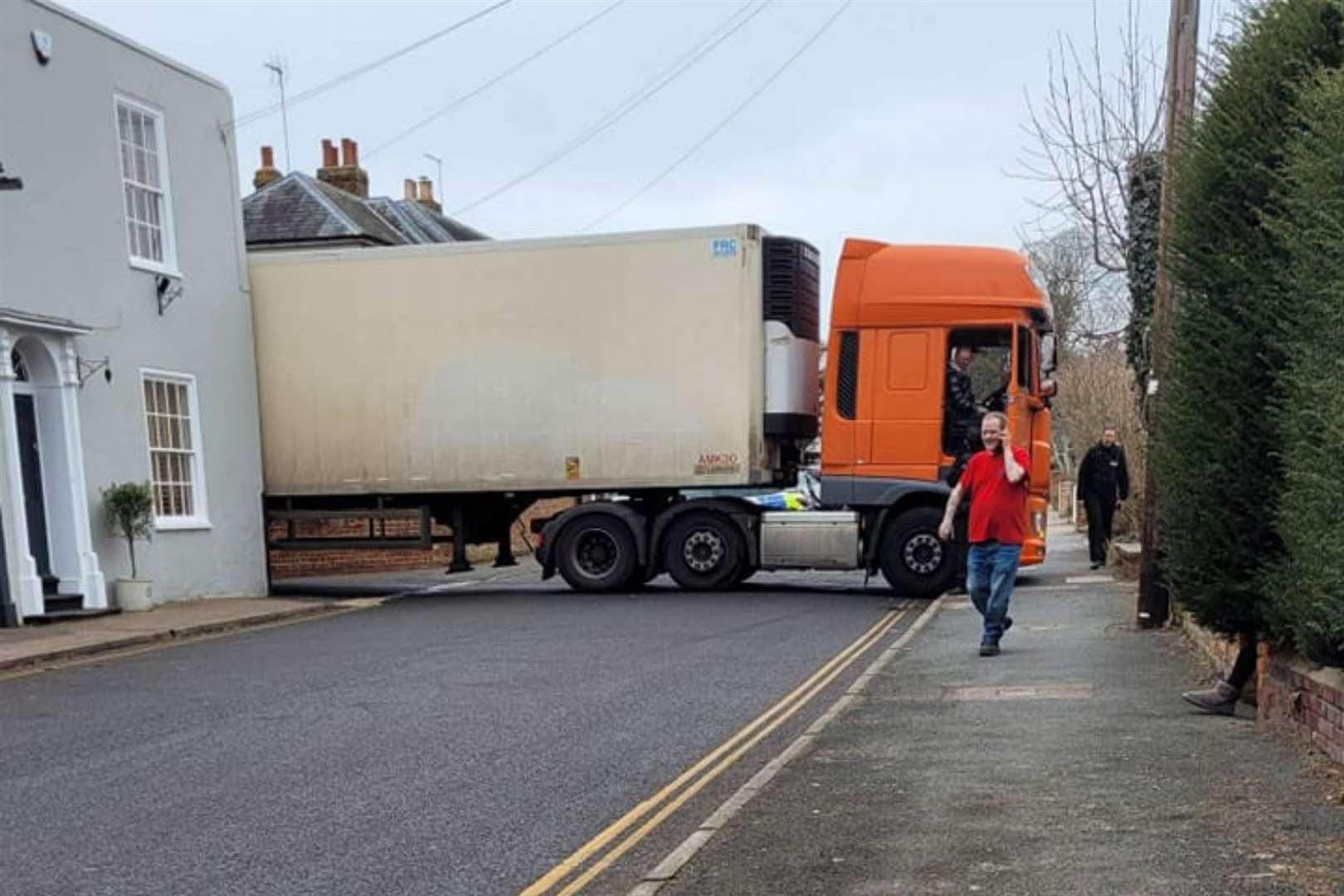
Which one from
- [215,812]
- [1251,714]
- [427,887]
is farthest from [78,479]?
[1251,714]

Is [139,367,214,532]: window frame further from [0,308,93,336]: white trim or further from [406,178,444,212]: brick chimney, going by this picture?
[406,178,444,212]: brick chimney

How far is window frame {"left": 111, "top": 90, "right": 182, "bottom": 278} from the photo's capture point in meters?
15.6

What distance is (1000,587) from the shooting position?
952 cm

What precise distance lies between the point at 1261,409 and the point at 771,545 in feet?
30.9

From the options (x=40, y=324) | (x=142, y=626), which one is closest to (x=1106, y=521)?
(x=142, y=626)

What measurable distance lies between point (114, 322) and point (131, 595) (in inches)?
128

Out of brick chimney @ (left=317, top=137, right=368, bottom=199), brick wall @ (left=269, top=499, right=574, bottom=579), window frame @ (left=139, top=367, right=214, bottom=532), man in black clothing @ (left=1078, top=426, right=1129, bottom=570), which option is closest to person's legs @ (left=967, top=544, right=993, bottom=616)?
man in black clothing @ (left=1078, top=426, right=1129, bottom=570)

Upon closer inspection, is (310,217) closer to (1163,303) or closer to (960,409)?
(960,409)

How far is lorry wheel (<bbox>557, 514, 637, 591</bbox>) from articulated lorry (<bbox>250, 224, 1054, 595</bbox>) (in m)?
0.03

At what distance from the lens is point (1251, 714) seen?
6.79 m

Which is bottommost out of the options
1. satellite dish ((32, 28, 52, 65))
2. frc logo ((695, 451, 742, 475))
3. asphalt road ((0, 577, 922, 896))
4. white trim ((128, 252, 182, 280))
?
asphalt road ((0, 577, 922, 896))

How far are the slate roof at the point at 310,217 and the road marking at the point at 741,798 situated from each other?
1871cm

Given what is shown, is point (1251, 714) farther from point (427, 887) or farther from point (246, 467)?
point (246, 467)

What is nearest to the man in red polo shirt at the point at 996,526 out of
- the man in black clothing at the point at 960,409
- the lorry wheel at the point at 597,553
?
the man in black clothing at the point at 960,409
